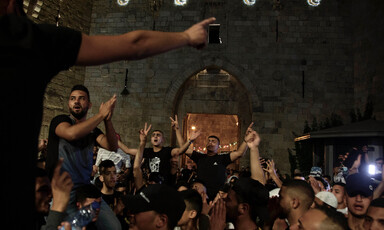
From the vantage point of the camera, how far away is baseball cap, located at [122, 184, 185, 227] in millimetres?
2062

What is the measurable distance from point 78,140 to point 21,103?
176 centimetres

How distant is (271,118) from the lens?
1288cm

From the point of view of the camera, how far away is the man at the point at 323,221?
6.89 ft

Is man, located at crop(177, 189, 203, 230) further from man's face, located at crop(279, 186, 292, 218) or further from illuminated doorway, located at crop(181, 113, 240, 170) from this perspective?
illuminated doorway, located at crop(181, 113, 240, 170)

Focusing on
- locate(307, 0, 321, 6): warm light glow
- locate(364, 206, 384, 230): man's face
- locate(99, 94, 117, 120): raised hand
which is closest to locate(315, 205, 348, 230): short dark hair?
locate(364, 206, 384, 230): man's face

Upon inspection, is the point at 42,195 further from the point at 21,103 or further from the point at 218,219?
the point at 218,219

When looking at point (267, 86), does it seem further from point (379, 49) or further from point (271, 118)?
point (379, 49)

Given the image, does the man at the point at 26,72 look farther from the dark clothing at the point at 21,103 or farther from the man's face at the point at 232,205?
the man's face at the point at 232,205

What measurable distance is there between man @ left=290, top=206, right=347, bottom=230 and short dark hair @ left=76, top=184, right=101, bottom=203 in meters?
1.72

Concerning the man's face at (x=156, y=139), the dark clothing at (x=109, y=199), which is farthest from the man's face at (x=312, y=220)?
the man's face at (x=156, y=139)

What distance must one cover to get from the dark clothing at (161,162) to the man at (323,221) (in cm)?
315

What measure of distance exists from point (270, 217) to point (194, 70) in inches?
427

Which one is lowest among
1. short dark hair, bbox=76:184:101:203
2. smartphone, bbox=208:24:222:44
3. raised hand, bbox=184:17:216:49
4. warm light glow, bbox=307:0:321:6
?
short dark hair, bbox=76:184:101:203

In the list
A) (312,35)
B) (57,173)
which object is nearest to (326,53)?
(312,35)
